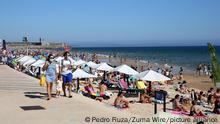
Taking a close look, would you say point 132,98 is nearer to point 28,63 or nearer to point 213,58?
point 213,58

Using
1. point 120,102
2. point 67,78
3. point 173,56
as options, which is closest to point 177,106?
point 120,102

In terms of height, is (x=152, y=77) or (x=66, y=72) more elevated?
(x=66, y=72)

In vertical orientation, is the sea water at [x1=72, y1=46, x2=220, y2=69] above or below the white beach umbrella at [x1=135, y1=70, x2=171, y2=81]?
below

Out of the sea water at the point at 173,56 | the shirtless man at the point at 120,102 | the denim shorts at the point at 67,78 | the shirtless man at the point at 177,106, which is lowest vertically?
the sea water at the point at 173,56

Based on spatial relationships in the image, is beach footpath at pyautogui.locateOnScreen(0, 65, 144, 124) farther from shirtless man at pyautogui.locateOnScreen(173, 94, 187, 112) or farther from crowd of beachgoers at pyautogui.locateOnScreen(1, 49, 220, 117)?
shirtless man at pyautogui.locateOnScreen(173, 94, 187, 112)

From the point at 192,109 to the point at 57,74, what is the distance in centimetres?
531

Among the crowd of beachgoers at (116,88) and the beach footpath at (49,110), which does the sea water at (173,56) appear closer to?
the crowd of beachgoers at (116,88)

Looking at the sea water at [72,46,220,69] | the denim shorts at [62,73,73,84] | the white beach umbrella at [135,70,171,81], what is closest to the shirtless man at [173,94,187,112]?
the white beach umbrella at [135,70,171,81]

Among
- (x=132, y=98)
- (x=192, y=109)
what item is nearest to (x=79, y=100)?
(x=192, y=109)

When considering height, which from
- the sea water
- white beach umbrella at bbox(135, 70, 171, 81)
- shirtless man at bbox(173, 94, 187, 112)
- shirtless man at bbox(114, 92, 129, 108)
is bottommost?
the sea water

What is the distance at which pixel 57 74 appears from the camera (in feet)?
39.7
